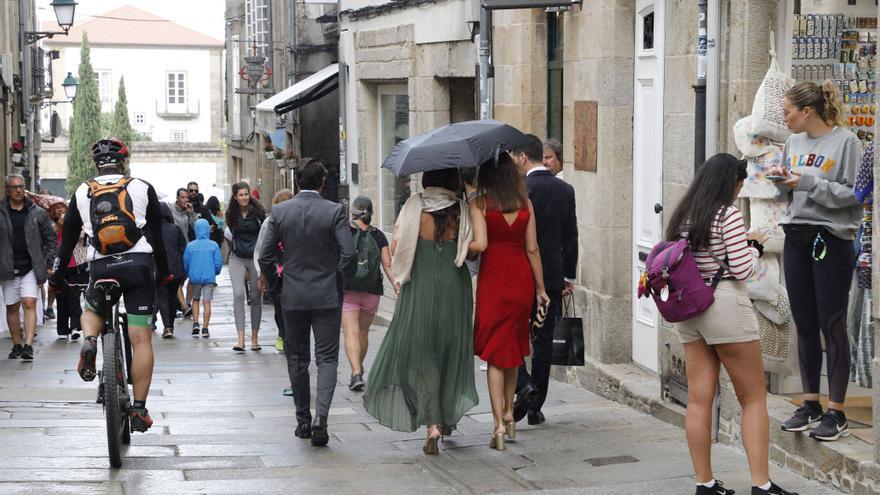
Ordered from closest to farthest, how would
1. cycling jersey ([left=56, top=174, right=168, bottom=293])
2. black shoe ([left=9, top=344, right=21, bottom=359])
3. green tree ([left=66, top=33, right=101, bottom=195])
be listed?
cycling jersey ([left=56, top=174, right=168, bottom=293]) → black shoe ([left=9, top=344, right=21, bottom=359]) → green tree ([left=66, top=33, right=101, bottom=195])

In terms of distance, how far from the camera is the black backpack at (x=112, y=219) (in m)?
7.71

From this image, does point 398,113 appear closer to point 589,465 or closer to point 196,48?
point 589,465

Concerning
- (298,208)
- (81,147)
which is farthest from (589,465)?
(81,147)

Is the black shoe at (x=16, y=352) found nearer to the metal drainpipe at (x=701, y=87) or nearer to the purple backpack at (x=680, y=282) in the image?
the metal drainpipe at (x=701, y=87)

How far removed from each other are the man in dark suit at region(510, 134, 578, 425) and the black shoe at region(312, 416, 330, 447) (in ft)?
3.88

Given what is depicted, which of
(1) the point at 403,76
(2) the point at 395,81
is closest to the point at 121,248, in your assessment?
(1) the point at 403,76

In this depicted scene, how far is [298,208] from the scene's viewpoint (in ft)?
27.7

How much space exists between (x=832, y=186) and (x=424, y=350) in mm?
2460

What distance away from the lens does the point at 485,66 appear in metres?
12.9

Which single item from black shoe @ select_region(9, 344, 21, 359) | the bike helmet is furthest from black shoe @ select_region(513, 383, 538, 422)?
black shoe @ select_region(9, 344, 21, 359)

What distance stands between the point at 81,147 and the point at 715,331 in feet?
243

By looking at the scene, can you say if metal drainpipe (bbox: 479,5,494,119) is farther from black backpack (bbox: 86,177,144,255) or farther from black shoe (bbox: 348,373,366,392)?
black backpack (bbox: 86,177,144,255)

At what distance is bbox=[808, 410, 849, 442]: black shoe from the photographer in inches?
266

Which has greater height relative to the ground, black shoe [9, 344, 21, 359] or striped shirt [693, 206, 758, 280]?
striped shirt [693, 206, 758, 280]
